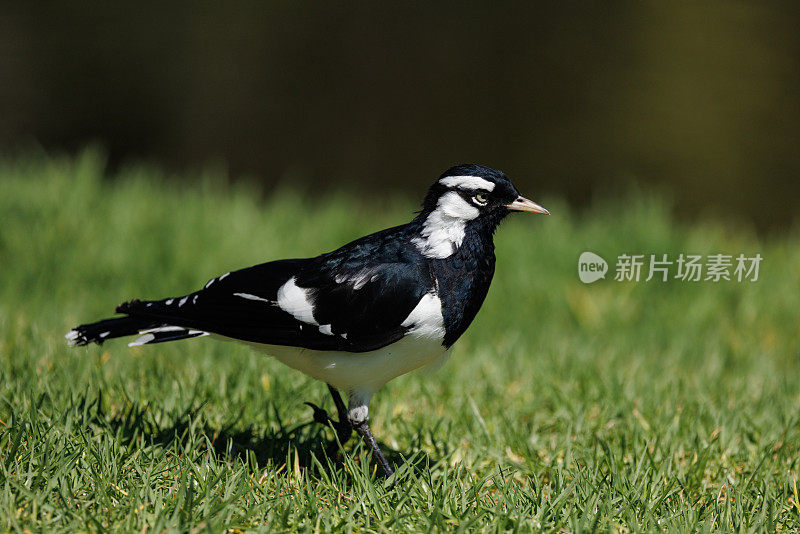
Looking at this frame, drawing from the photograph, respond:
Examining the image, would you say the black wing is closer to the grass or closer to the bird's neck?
the bird's neck

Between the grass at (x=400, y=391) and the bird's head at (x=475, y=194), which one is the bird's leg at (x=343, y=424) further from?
the bird's head at (x=475, y=194)

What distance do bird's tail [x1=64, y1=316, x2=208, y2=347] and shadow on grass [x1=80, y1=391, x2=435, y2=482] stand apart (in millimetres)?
217

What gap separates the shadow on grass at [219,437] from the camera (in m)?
3.02

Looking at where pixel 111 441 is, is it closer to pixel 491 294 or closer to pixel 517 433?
pixel 517 433

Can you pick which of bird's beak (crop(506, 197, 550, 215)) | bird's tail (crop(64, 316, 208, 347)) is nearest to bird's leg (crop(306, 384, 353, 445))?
bird's tail (crop(64, 316, 208, 347))

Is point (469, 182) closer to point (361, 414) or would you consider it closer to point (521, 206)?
point (521, 206)

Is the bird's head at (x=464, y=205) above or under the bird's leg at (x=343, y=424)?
above

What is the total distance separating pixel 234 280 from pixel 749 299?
13.1 ft

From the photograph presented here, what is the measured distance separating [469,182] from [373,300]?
51cm

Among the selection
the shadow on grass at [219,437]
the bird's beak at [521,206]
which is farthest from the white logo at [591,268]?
the bird's beak at [521,206]

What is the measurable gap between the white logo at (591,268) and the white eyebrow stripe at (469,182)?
10.8 ft

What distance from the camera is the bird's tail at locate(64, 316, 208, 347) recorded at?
312 centimetres

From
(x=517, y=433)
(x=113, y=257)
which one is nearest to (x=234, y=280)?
(x=517, y=433)

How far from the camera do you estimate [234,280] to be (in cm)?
306
